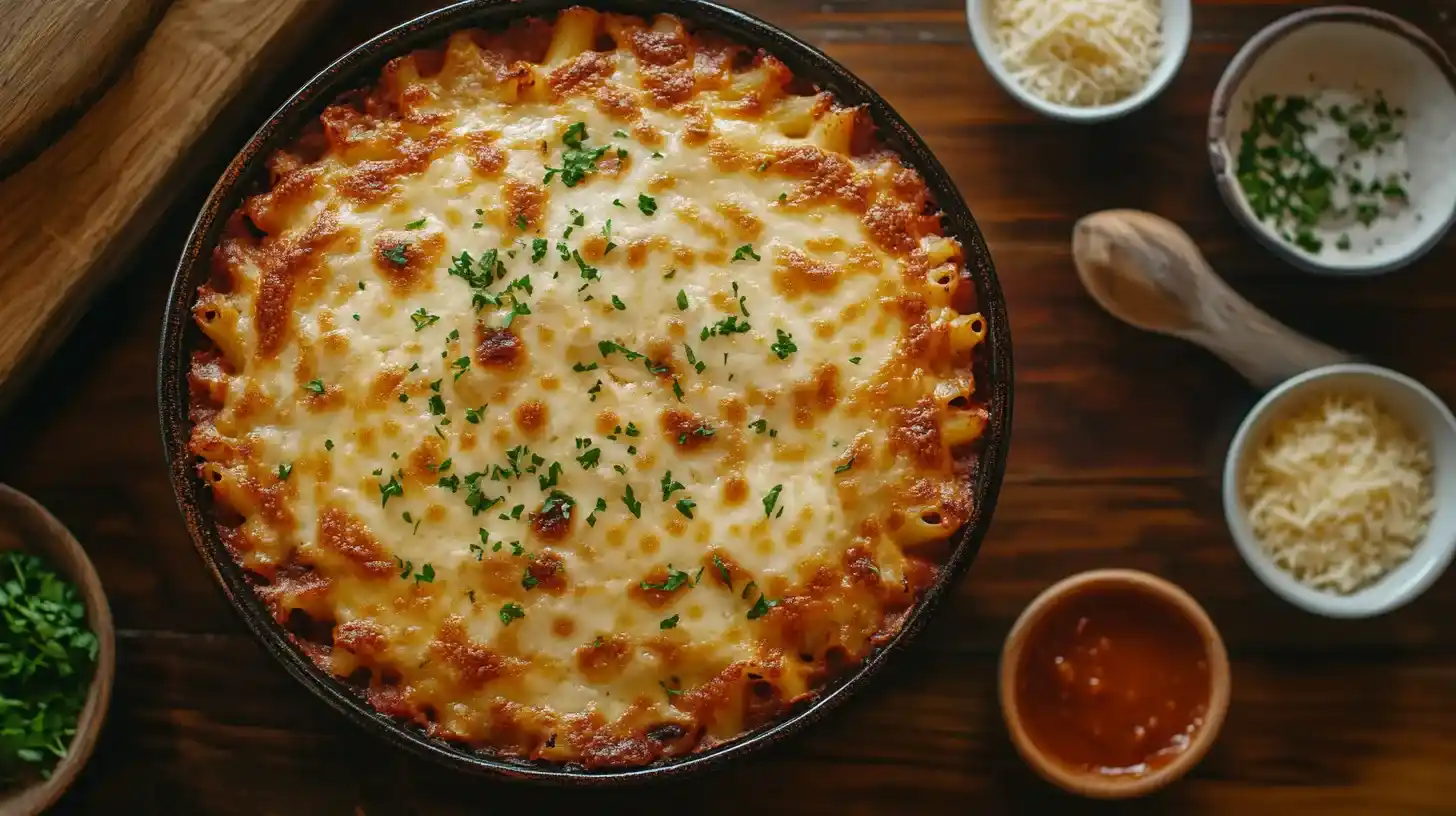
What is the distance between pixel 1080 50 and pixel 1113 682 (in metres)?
1.66

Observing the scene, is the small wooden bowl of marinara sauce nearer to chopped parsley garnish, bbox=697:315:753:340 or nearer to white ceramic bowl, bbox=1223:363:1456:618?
white ceramic bowl, bbox=1223:363:1456:618

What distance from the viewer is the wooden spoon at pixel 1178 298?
12.2 feet

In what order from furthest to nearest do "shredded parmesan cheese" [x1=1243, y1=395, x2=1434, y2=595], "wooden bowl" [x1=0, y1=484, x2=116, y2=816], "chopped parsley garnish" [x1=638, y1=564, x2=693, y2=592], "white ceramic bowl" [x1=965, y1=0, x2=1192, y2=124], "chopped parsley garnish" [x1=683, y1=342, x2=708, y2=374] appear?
"white ceramic bowl" [x1=965, y1=0, x2=1192, y2=124]
"shredded parmesan cheese" [x1=1243, y1=395, x2=1434, y2=595]
"wooden bowl" [x1=0, y1=484, x2=116, y2=816]
"chopped parsley garnish" [x1=683, y1=342, x2=708, y2=374]
"chopped parsley garnish" [x1=638, y1=564, x2=693, y2=592]

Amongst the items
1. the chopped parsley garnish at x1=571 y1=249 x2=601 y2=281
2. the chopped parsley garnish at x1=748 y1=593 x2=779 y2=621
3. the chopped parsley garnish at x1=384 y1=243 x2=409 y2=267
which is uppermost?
the chopped parsley garnish at x1=384 y1=243 x2=409 y2=267

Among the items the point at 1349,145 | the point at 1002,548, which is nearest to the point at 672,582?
the point at 1002,548

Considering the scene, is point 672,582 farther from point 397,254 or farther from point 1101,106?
point 1101,106

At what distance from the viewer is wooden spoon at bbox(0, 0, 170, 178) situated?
11.4 feet

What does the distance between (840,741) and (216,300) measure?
6.33 feet

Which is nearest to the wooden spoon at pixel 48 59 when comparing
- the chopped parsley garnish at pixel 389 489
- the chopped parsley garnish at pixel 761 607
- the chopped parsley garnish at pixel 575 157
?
the chopped parsley garnish at pixel 575 157

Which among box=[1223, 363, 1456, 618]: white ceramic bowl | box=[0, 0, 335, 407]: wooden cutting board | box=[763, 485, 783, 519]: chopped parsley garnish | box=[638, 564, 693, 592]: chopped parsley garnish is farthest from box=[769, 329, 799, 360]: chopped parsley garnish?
box=[0, 0, 335, 407]: wooden cutting board

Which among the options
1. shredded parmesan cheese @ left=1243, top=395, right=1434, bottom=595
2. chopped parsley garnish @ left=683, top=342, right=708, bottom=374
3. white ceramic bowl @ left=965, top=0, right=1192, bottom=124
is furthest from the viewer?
white ceramic bowl @ left=965, top=0, right=1192, bottom=124

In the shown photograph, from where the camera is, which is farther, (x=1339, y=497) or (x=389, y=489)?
(x=1339, y=497)

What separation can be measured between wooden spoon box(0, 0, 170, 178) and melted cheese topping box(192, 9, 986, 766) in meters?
0.67

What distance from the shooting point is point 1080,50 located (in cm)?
371
